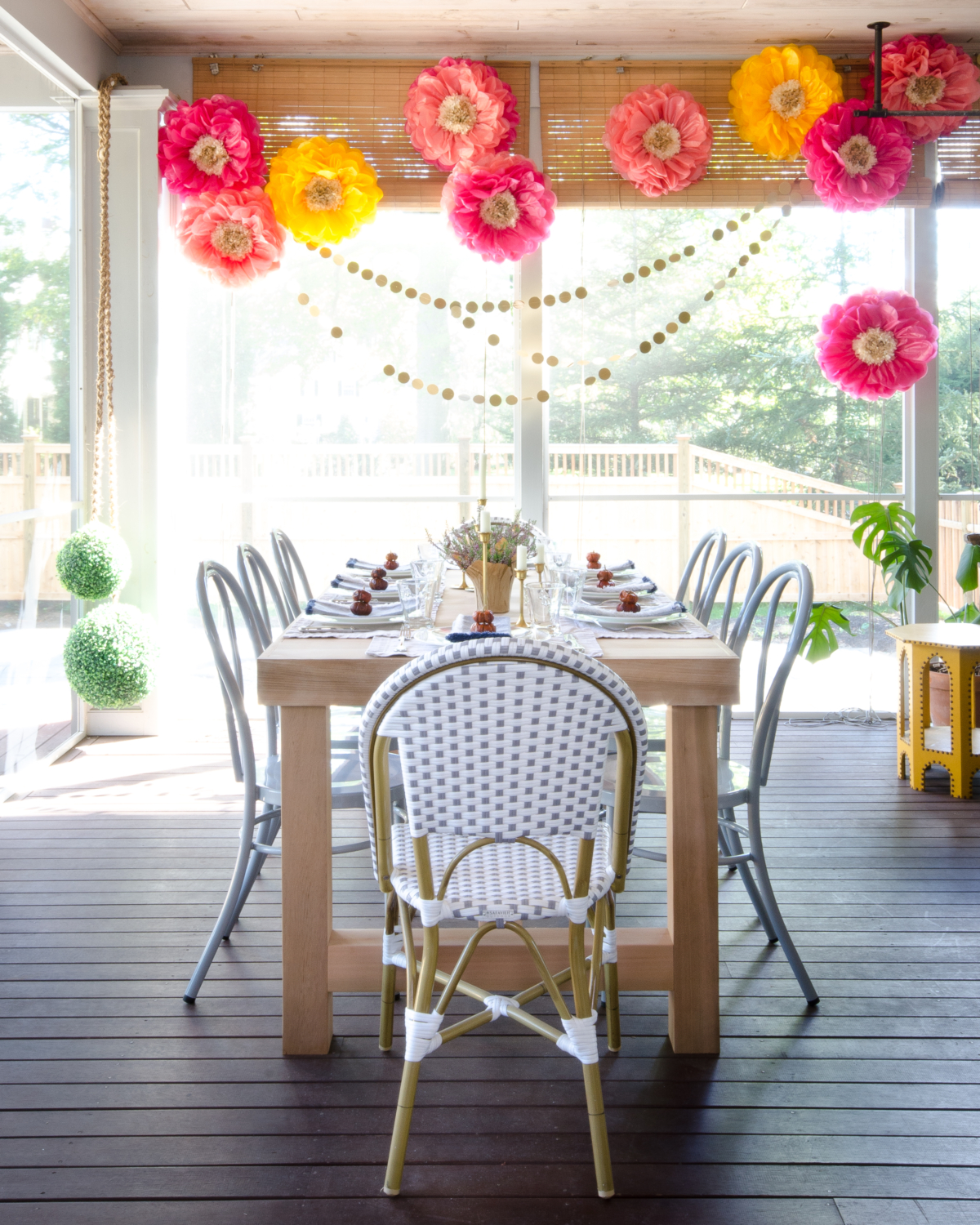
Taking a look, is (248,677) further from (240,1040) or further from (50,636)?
(240,1040)

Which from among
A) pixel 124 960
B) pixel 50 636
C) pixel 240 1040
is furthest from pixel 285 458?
pixel 240 1040

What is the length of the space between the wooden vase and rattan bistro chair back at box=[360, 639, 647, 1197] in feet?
2.96

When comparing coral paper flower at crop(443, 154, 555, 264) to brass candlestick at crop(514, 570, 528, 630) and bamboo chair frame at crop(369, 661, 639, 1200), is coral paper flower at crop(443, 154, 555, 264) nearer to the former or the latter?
brass candlestick at crop(514, 570, 528, 630)

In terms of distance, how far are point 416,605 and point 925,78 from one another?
3.25 metres

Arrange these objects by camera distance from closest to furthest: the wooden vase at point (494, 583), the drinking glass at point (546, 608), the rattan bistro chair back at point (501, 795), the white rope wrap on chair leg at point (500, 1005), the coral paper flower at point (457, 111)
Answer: the rattan bistro chair back at point (501, 795) < the white rope wrap on chair leg at point (500, 1005) < the drinking glass at point (546, 608) < the wooden vase at point (494, 583) < the coral paper flower at point (457, 111)

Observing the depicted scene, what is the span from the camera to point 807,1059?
2189 millimetres

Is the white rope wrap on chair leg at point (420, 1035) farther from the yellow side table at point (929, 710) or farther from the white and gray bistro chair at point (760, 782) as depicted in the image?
the yellow side table at point (929, 710)

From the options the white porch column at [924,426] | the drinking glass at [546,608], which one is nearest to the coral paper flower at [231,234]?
the drinking glass at [546,608]

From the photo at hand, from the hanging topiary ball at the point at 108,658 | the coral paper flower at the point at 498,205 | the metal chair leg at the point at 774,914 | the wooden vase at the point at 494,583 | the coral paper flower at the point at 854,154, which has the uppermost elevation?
the coral paper flower at the point at 854,154

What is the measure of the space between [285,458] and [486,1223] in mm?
3597

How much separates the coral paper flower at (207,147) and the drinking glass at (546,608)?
2.49 m

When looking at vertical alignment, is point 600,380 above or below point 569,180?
below

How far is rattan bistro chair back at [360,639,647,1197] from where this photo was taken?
1.67 meters

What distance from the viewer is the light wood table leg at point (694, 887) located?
2199mm
